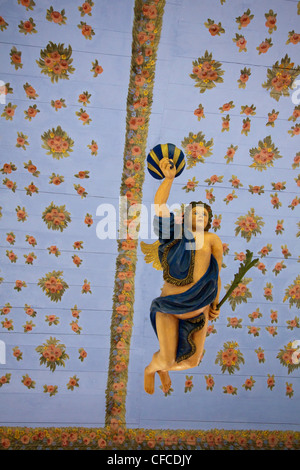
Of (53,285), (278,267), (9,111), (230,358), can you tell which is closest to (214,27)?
(9,111)

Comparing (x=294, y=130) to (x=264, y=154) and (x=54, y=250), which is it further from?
(x=54, y=250)

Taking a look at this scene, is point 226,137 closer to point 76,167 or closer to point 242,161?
point 242,161

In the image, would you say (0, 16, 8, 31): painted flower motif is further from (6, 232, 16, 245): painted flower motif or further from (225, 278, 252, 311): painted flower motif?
(225, 278, 252, 311): painted flower motif

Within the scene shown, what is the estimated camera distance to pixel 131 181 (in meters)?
3.84

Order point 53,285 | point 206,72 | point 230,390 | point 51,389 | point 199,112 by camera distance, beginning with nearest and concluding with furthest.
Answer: point 206,72 < point 199,112 < point 53,285 < point 51,389 < point 230,390

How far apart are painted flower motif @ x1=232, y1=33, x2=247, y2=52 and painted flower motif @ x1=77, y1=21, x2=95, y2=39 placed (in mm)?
989

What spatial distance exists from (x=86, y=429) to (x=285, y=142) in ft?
9.87

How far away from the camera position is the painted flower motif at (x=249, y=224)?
401 cm

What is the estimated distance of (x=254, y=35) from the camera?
11.3ft

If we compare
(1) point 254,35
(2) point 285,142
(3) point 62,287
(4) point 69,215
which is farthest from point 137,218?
(1) point 254,35

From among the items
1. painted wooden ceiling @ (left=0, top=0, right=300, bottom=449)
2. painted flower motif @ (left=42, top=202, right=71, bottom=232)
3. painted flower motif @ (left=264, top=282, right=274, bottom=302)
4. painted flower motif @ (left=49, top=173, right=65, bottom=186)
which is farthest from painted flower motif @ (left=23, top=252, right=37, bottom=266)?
painted flower motif @ (left=264, top=282, right=274, bottom=302)

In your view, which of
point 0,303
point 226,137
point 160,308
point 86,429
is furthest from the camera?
point 86,429

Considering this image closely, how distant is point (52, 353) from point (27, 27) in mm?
2583

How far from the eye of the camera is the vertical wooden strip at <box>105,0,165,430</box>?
3365mm
